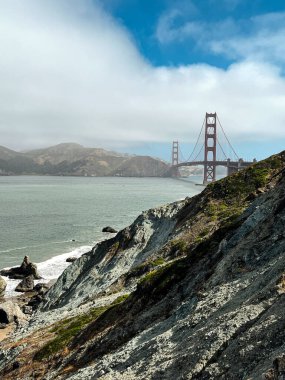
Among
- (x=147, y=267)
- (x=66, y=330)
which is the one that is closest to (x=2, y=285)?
(x=147, y=267)

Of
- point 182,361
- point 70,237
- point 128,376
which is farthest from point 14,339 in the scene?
point 70,237

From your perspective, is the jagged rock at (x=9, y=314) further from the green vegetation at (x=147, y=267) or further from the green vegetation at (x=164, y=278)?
the green vegetation at (x=164, y=278)

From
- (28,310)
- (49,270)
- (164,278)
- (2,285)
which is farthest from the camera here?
(49,270)

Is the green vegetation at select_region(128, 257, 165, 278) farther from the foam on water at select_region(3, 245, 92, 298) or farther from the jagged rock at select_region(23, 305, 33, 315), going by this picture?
the foam on water at select_region(3, 245, 92, 298)

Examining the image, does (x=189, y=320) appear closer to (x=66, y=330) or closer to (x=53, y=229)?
(x=66, y=330)

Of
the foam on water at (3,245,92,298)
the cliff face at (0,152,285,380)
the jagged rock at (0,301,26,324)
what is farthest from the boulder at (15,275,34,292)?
the cliff face at (0,152,285,380)
